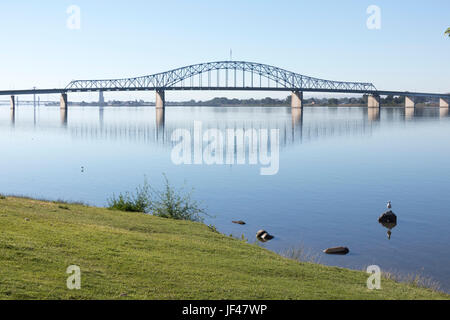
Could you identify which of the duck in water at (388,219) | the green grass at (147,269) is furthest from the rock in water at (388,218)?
the green grass at (147,269)

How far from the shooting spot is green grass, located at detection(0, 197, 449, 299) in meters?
7.39

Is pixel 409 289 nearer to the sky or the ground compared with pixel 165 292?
nearer to the ground

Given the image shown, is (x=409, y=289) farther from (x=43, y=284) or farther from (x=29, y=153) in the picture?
(x=29, y=153)

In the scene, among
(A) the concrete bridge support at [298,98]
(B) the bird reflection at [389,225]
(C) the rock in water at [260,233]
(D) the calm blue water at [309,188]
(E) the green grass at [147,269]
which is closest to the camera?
(E) the green grass at [147,269]

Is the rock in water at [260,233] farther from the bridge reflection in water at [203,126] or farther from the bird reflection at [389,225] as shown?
the bridge reflection in water at [203,126]

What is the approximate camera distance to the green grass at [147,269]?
291 inches

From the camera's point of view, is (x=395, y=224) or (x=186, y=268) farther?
(x=395, y=224)

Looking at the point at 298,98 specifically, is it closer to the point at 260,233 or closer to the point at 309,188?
the point at 309,188

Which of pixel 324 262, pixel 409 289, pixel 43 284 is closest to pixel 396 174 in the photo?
pixel 324 262

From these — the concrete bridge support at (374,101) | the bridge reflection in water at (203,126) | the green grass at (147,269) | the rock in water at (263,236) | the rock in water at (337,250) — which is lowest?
the rock in water at (337,250)

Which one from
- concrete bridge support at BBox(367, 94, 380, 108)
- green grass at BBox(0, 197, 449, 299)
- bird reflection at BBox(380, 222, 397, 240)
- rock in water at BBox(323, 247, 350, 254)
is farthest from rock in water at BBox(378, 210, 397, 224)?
concrete bridge support at BBox(367, 94, 380, 108)

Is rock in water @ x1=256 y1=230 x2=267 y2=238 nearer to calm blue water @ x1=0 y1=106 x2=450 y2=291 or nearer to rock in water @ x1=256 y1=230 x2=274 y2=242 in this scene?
rock in water @ x1=256 y1=230 x2=274 y2=242

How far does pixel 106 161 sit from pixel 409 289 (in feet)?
101
